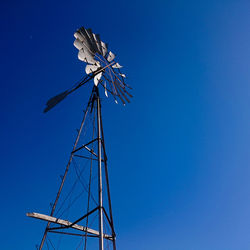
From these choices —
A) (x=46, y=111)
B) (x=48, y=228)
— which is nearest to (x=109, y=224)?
(x=48, y=228)

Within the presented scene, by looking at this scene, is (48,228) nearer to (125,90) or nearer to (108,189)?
(108,189)

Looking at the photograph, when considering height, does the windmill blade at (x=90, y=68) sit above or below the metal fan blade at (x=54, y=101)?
above

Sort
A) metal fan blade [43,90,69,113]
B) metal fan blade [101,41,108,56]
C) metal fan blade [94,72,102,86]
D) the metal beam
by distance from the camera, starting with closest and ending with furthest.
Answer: the metal beam
metal fan blade [43,90,69,113]
metal fan blade [94,72,102,86]
metal fan blade [101,41,108,56]

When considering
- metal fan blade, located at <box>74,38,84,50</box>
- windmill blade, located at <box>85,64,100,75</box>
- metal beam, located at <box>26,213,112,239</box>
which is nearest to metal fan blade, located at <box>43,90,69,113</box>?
windmill blade, located at <box>85,64,100,75</box>

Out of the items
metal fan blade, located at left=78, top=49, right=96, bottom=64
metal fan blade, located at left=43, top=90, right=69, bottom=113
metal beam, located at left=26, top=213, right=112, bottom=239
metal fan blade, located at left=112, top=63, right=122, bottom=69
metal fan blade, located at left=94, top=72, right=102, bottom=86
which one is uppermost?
metal fan blade, located at left=112, top=63, right=122, bottom=69

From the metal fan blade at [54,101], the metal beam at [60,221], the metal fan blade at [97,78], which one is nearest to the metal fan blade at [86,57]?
the metal fan blade at [97,78]

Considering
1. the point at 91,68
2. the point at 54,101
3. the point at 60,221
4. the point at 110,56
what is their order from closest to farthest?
the point at 60,221
the point at 54,101
the point at 91,68
the point at 110,56

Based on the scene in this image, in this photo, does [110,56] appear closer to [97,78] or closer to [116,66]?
[116,66]

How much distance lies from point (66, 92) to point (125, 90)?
3.61 meters

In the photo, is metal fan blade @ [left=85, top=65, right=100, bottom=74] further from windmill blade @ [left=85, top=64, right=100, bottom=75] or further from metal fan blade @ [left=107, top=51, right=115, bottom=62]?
metal fan blade @ [left=107, top=51, right=115, bottom=62]

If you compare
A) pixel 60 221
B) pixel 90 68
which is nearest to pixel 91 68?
pixel 90 68

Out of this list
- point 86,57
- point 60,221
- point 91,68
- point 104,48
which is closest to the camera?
point 60,221

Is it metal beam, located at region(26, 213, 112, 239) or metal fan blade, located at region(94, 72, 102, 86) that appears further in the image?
metal fan blade, located at region(94, 72, 102, 86)

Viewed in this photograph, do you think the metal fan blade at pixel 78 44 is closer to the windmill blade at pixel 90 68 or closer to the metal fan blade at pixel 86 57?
the metal fan blade at pixel 86 57
